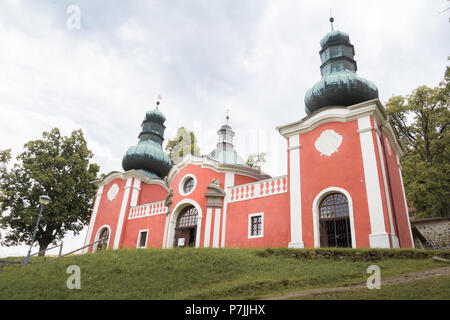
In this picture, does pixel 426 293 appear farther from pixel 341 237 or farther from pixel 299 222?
pixel 299 222

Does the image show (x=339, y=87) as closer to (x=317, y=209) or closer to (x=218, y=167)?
(x=317, y=209)

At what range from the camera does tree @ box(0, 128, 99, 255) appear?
22344 millimetres

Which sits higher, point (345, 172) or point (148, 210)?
point (345, 172)

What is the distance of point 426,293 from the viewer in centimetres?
557

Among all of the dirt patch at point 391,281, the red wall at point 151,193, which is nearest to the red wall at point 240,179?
the red wall at point 151,193

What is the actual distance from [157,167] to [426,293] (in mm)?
20683

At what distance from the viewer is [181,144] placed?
2753 cm

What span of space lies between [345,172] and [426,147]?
1094cm

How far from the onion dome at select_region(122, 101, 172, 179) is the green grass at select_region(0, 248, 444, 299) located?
12.7 m

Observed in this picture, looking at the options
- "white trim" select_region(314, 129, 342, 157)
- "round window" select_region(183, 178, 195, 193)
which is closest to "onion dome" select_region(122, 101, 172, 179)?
"round window" select_region(183, 178, 195, 193)

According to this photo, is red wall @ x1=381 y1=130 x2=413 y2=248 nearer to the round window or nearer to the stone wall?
the stone wall

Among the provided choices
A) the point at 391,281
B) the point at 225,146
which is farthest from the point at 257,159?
the point at 391,281
